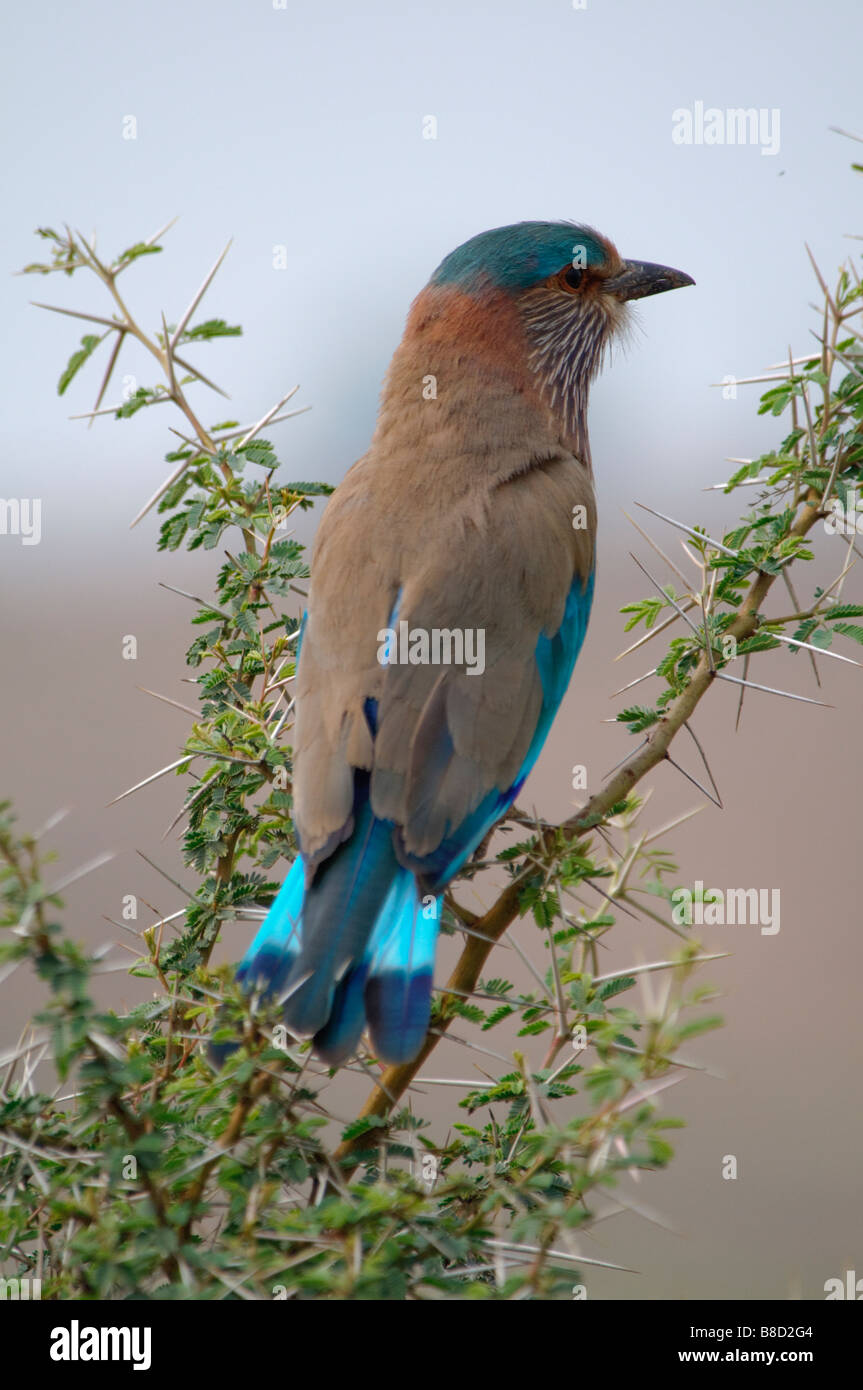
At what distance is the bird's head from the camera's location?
3.34m

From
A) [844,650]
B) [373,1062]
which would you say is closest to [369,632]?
[373,1062]

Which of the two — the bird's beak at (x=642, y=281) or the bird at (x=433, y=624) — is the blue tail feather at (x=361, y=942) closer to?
the bird at (x=433, y=624)

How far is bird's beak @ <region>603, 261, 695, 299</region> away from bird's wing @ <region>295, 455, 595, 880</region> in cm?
93

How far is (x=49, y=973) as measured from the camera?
1328 millimetres

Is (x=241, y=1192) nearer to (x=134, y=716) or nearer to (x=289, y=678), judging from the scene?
(x=289, y=678)

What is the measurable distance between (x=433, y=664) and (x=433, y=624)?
0.09 metres

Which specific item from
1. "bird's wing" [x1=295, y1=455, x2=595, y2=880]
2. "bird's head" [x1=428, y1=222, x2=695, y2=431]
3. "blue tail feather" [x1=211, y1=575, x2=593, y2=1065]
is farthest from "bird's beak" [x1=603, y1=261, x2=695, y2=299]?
"blue tail feather" [x1=211, y1=575, x2=593, y2=1065]

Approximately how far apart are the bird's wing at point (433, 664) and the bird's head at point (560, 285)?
1.89 ft

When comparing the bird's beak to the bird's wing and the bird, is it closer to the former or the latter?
the bird

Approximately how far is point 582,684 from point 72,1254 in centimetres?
988

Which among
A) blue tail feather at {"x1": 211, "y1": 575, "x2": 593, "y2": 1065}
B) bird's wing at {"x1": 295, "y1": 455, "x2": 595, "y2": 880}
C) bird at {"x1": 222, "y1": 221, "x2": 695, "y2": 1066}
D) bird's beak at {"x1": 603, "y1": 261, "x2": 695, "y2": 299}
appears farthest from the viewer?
bird's beak at {"x1": 603, "y1": 261, "x2": 695, "y2": 299}

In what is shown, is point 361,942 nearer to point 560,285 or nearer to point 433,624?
point 433,624

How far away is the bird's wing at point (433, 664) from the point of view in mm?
2396

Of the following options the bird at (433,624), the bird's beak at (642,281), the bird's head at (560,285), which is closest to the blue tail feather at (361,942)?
the bird at (433,624)
